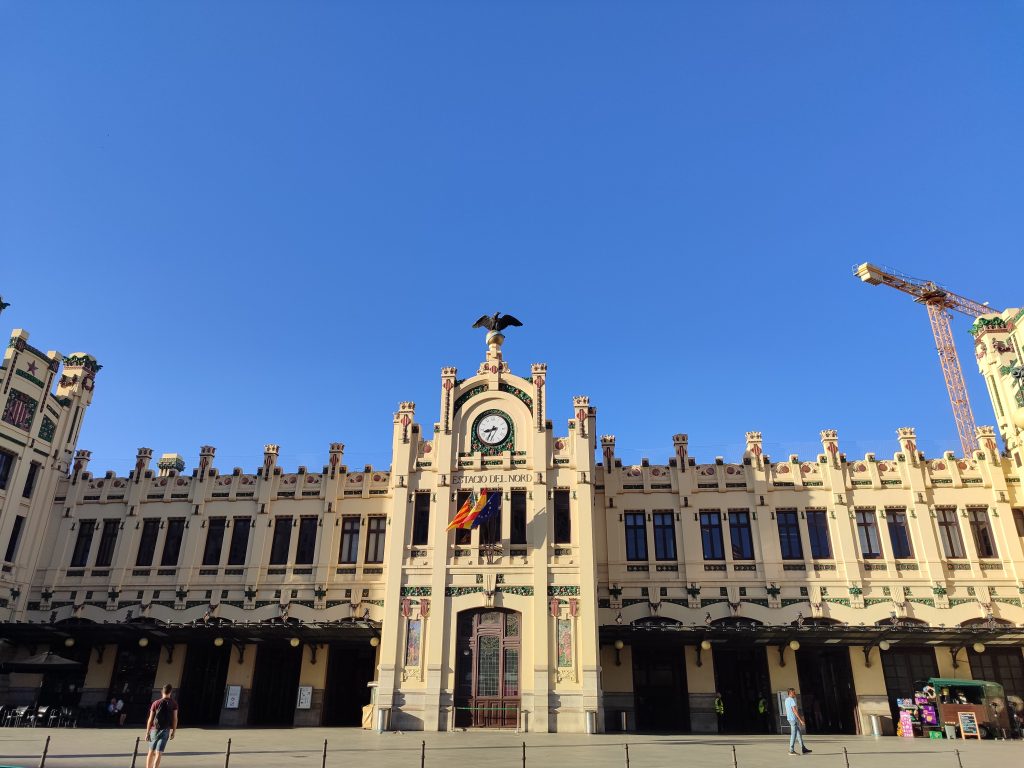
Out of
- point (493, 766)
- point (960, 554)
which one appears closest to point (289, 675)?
point (493, 766)

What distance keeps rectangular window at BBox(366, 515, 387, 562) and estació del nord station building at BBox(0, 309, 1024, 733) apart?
95 mm

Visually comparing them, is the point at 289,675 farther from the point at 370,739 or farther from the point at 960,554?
the point at 960,554

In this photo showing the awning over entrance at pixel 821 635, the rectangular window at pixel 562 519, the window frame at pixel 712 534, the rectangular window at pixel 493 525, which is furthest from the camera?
the window frame at pixel 712 534

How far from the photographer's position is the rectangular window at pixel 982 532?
3120 centimetres

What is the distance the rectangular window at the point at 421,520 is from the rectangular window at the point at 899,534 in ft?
67.8

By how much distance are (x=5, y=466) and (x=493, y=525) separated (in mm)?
23854

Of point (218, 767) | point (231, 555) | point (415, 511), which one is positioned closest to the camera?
point (218, 767)

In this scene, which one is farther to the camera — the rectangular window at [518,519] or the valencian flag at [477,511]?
the rectangular window at [518,519]

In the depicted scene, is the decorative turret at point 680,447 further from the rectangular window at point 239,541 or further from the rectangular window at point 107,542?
the rectangular window at point 107,542

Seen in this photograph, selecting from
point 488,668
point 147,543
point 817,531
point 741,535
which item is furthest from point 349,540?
point 817,531

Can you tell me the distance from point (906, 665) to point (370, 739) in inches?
879

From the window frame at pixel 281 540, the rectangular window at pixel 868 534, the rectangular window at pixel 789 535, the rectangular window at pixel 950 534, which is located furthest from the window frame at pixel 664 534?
the window frame at pixel 281 540

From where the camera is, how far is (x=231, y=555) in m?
34.4

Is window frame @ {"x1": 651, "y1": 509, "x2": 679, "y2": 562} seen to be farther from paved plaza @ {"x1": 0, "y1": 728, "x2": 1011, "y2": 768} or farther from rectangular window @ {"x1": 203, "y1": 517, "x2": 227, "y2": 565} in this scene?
rectangular window @ {"x1": 203, "y1": 517, "x2": 227, "y2": 565}
